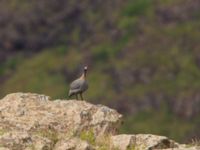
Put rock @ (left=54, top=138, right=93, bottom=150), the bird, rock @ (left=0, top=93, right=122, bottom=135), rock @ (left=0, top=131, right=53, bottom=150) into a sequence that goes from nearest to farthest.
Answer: rock @ (left=0, top=131, right=53, bottom=150), rock @ (left=54, top=138, right=93, bottom=150), rock @ (left=0, top=93, right=122, bottom=135), the bird

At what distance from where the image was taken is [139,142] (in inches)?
2061

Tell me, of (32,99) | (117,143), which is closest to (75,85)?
(32,99)

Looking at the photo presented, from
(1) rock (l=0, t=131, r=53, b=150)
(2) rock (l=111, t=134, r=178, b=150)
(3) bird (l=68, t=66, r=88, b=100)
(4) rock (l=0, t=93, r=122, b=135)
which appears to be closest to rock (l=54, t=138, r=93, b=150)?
(1) rock (l=0, t=131, r=53, b=150)

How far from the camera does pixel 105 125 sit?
5438 centimetres

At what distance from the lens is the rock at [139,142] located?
51.9 m

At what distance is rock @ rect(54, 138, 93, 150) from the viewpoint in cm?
5053

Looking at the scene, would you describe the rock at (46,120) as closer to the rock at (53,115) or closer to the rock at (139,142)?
the rock at (53,115)

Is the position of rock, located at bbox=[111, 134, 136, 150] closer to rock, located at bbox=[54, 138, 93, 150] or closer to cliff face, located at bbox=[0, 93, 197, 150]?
cliff face, located at bbox=[0, 93, 197, 150]

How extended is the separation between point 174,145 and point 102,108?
15.0 ft

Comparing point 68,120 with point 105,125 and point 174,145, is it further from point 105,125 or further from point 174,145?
point 174,145

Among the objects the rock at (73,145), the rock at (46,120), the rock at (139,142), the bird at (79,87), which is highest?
the bird at (79,87)

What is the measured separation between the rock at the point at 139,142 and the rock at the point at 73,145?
1.92 metres

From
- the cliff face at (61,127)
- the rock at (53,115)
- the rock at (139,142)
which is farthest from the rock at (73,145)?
the rock at (139,142)

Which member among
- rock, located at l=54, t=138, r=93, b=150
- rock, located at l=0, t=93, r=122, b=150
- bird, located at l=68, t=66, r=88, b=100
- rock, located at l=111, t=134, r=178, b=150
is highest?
bird, located at l=68, t=66, r=88, b=100
